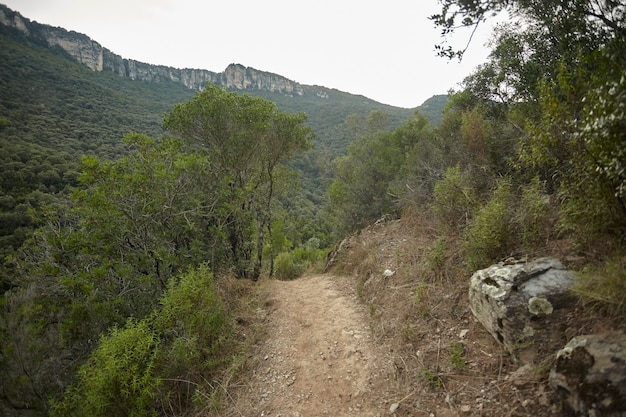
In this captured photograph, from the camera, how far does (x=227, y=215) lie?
7664 millimetres

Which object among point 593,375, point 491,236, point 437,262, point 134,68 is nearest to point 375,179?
point 437,262

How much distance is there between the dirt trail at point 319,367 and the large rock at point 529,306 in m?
1.59

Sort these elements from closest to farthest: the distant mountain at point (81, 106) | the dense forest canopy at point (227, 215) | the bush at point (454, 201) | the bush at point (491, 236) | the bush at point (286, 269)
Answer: the dense forest canopy at point (227, 215) → the bush at point (491, 236) → the bush at point (454, 201) → the bush at point (286, 269) → the distant mountain at point (81, 106)

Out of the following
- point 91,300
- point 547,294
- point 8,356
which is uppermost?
point 547,294

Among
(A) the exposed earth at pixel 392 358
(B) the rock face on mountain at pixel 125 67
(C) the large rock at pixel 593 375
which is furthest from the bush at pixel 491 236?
(B) the rock face on mountain at pixel 125 67

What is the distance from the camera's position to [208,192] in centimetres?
806

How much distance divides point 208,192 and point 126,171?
6.68ft

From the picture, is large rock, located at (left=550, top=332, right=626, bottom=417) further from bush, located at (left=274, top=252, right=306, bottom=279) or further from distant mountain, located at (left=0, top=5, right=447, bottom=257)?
bush, located at (left=274, top=252, right=306, bottom=279)

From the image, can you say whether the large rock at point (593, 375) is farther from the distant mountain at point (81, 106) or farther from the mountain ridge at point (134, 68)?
the mountain ridge at point (134, 68)

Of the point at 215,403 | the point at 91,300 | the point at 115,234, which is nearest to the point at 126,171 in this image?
the point at 115,234

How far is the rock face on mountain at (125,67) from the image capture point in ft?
234

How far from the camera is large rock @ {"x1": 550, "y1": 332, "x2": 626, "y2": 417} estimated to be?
2.00 m

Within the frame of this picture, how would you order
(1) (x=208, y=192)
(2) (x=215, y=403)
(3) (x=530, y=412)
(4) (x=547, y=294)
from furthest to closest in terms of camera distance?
(1) (x=208, y=192) → (2) (x=215, y=403) → (4) (x=547, y=294) → (3) (x=530, y=412)

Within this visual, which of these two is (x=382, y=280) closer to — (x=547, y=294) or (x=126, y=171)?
(x=547, y=294)
